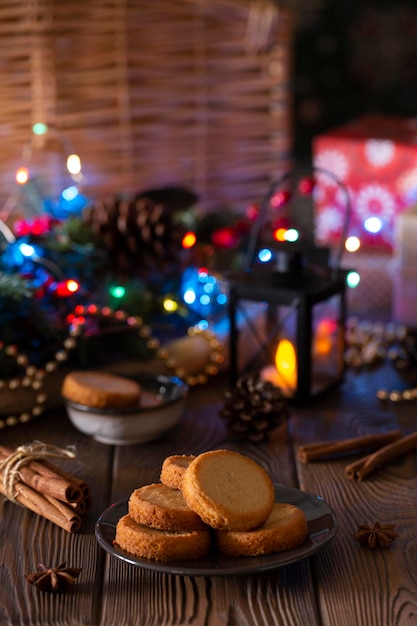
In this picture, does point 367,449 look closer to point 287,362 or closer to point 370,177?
point 287,362

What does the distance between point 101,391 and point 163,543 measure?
15.8 inches

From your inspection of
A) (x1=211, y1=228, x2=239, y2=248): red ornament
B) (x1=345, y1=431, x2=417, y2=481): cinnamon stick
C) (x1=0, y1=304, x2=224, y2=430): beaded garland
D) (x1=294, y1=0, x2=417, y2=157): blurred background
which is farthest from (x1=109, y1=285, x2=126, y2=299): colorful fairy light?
(x1=294, y1=0, x2=417, y2=157): blurred background

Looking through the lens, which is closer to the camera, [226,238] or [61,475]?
[61,475]

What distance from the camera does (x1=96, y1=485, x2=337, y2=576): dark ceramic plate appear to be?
913 mm

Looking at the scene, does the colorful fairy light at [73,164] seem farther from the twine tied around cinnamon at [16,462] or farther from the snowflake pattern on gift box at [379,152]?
the twine tied around cinnamon at [16,462]

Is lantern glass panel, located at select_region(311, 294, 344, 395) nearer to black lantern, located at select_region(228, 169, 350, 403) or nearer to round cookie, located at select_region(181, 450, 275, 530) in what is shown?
black lantern, located at select_region(228, 169, 350, 403)

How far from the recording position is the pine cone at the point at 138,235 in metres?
1.58

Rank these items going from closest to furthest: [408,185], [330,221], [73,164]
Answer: [73,164] → [408,185] → [330,221]

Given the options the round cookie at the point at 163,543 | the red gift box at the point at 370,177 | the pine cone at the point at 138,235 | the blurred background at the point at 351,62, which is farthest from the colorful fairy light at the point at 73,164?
the blurred background at the point at 351,62

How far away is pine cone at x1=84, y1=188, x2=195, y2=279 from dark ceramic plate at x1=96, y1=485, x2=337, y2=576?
0.64 meters

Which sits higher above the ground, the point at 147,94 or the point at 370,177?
the point at 147,94

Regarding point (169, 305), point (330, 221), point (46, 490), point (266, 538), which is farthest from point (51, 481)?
point (330, 221)

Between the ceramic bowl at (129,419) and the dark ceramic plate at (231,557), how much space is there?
255 mm

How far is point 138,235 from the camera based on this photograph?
1591 millimetres
